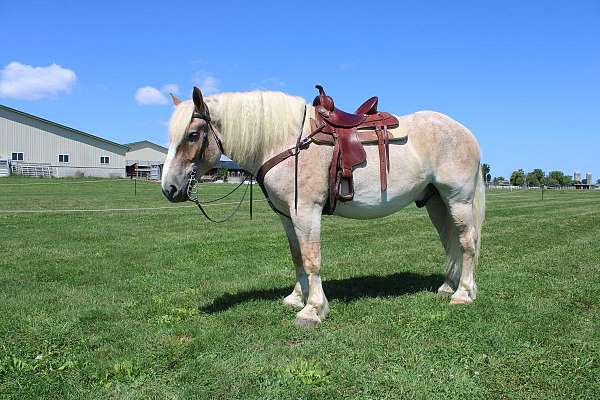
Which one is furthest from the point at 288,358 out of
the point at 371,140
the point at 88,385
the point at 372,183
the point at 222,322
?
the point at 371,140

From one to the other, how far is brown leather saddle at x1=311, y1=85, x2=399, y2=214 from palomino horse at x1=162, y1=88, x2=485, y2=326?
80mm

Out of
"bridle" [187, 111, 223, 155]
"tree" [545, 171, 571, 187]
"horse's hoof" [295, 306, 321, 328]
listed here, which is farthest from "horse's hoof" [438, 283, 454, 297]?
"tree" [545, 171, 571, 187]

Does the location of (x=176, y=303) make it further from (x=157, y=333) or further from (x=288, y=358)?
(x=288, y=358)

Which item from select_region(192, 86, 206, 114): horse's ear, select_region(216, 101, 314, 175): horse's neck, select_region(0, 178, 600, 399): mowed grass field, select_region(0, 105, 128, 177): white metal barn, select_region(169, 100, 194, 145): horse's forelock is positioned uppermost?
select_region(0, 105, 128, 177): white metal barn

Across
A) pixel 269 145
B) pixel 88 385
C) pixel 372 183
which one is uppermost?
pixel 269 145

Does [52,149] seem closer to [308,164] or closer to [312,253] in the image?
[308,164]

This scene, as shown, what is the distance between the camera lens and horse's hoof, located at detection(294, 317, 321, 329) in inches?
196

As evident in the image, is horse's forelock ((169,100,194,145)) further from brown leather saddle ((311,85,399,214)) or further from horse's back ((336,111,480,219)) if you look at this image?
horse's back ((336,111,480,219))

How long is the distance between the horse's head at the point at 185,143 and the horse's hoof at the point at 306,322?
1751 millimetres

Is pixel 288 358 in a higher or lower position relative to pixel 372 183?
lower

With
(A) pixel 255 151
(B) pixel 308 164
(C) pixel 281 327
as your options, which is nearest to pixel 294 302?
(C) pixel 281 327

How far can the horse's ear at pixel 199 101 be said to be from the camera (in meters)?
4.85

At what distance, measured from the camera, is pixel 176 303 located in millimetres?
5957

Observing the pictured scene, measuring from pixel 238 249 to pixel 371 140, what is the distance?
524cm
